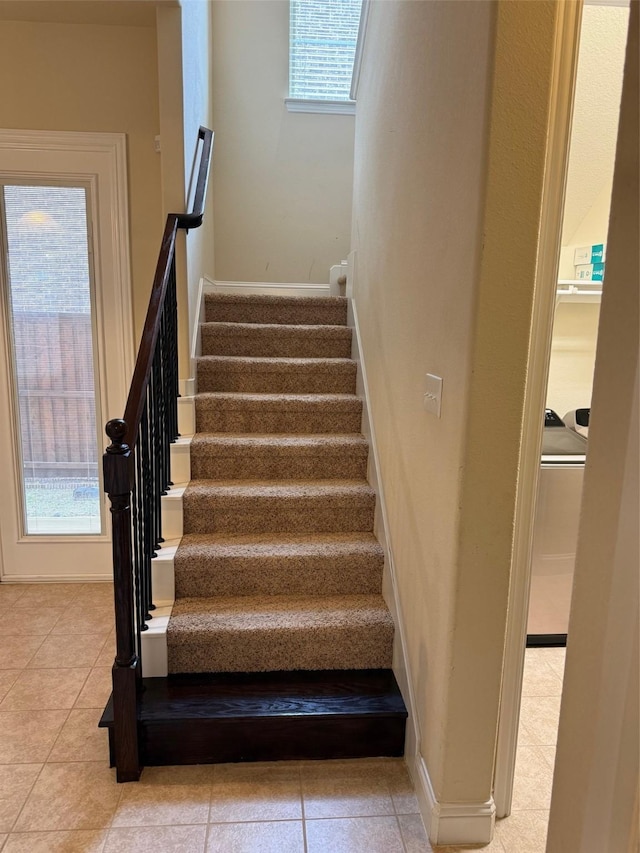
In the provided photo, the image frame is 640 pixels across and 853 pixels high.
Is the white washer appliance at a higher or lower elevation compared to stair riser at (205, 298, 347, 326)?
lower

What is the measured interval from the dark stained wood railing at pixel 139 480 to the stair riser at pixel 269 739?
0.11 metres

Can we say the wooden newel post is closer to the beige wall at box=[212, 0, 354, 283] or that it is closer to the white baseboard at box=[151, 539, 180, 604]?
the white baseboard at box=[151, 539, 180, 604]

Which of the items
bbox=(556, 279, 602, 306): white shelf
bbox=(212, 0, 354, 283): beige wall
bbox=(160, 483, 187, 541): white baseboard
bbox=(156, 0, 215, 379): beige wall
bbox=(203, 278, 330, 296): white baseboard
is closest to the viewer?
bbox=(160, 483, 187, 541): white baseboard

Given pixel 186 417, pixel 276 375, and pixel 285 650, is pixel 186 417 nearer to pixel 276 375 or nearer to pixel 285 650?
pixel 276 375

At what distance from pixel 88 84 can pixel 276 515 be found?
2346mm

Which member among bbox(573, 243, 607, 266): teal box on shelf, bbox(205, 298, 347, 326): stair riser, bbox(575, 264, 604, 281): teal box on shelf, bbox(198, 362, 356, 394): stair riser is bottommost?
bbox(198, 362, 356, 394): stair riser

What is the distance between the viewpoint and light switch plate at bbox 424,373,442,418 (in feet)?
5.24

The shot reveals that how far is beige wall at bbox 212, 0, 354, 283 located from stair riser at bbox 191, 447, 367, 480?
7.10ft

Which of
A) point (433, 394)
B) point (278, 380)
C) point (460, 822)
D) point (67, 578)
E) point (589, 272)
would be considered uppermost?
point (589, 272)

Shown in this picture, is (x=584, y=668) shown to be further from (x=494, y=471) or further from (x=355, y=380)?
(x=355, y=380)

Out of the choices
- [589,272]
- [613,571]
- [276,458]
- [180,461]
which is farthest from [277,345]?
[613,571]

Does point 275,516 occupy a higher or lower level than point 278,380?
lower

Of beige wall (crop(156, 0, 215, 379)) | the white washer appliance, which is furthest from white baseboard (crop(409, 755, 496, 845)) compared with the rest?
beige wall (crop(156, 0, 215, 379))

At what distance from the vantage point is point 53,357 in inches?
122
